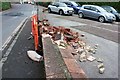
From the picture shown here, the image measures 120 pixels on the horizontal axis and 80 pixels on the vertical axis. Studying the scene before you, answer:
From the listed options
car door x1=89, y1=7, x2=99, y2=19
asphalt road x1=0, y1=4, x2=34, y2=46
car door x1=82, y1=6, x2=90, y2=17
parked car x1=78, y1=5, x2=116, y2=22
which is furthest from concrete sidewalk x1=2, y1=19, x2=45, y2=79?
car door x1=82, y1=6, x2=90, y2=17

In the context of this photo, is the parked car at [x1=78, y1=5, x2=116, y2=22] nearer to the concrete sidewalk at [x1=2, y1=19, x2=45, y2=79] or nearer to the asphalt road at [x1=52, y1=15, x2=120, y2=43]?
the asphalt road at [x1=52, y1=15, x2=120, y2=43]

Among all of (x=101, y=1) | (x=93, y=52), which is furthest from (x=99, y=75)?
(x=101, y=1)

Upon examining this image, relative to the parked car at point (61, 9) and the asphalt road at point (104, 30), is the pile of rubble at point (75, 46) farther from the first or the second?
the parked car at point (61, 9)

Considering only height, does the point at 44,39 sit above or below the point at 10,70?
above

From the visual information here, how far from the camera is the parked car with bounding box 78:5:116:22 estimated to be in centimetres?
2505

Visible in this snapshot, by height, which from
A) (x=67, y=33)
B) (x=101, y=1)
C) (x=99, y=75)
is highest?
(x=101, y=1)

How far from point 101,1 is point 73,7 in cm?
477

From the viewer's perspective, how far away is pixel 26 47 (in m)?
9.89

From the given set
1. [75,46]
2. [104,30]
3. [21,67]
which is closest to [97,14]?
[104,30]

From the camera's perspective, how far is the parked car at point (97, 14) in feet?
82.2

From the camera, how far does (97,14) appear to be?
2591cm

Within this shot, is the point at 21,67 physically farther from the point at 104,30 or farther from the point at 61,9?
the point at 61,9

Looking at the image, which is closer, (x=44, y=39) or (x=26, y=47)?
(x=44, y=39)

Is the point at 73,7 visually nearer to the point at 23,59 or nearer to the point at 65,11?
the point at 65,11
